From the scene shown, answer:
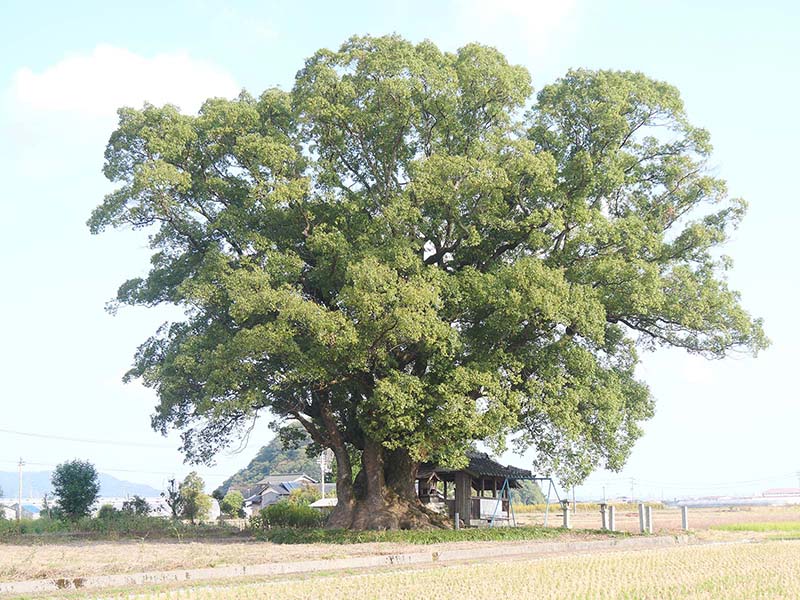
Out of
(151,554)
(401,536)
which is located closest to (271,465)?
(401,536)

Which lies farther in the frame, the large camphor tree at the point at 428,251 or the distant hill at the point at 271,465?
the distant hill at the point at 271,465

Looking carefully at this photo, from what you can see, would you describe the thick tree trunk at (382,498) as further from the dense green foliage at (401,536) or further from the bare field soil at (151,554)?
the bare field soil at (151,554)

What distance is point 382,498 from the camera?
30.7 m

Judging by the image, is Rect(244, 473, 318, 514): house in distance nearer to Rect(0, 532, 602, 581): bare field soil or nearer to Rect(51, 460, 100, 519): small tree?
Rect(51, 460, 100, 519): small tree

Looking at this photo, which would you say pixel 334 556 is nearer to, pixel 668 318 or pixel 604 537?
pixel 604 537

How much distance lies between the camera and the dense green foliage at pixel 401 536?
26953 mm

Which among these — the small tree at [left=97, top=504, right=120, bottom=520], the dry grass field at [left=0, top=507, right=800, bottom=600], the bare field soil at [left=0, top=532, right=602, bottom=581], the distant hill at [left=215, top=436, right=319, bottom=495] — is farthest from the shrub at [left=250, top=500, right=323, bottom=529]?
the distant hill at [left=215, top=436, right=319, bottom=495]

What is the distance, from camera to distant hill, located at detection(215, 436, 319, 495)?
11203 centimetres

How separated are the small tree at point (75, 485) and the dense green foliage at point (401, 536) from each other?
1385 cm

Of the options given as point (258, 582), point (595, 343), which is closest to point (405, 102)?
point (595, 343)

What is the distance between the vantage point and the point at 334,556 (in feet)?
70.0

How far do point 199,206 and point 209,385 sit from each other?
22.2ft

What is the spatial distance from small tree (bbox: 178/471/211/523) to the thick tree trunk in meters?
16.4

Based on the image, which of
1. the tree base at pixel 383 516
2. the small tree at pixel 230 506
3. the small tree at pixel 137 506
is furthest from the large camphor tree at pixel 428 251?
the small tree at pixel 230 506
